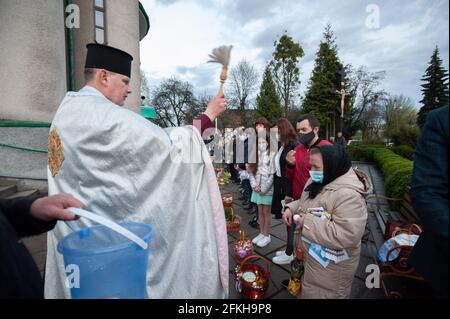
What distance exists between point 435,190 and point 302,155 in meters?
2.11

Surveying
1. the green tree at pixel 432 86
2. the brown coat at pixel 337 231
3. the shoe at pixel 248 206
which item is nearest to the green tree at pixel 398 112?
the green tree at pixel 432 86

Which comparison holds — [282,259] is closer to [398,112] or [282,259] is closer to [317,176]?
[317,176]

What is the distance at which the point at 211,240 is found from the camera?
74.3 inches

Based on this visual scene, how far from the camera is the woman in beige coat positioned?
6.20 ft

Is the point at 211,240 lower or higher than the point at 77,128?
lower

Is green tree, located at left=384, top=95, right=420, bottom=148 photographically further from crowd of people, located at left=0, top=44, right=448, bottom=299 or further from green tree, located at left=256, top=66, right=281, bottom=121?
crowd of people, located at left=0, top=44, right=448, bottom=299

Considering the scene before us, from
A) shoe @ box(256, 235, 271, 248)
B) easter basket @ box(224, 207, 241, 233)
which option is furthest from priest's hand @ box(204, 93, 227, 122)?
easter basket @ box(224, 207, 241, 233)

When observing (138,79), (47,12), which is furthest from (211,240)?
(138,79)

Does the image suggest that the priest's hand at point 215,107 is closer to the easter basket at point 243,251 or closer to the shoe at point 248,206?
the easter basket at point 243,251

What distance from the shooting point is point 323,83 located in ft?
87.5

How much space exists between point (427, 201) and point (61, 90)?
5.79m
